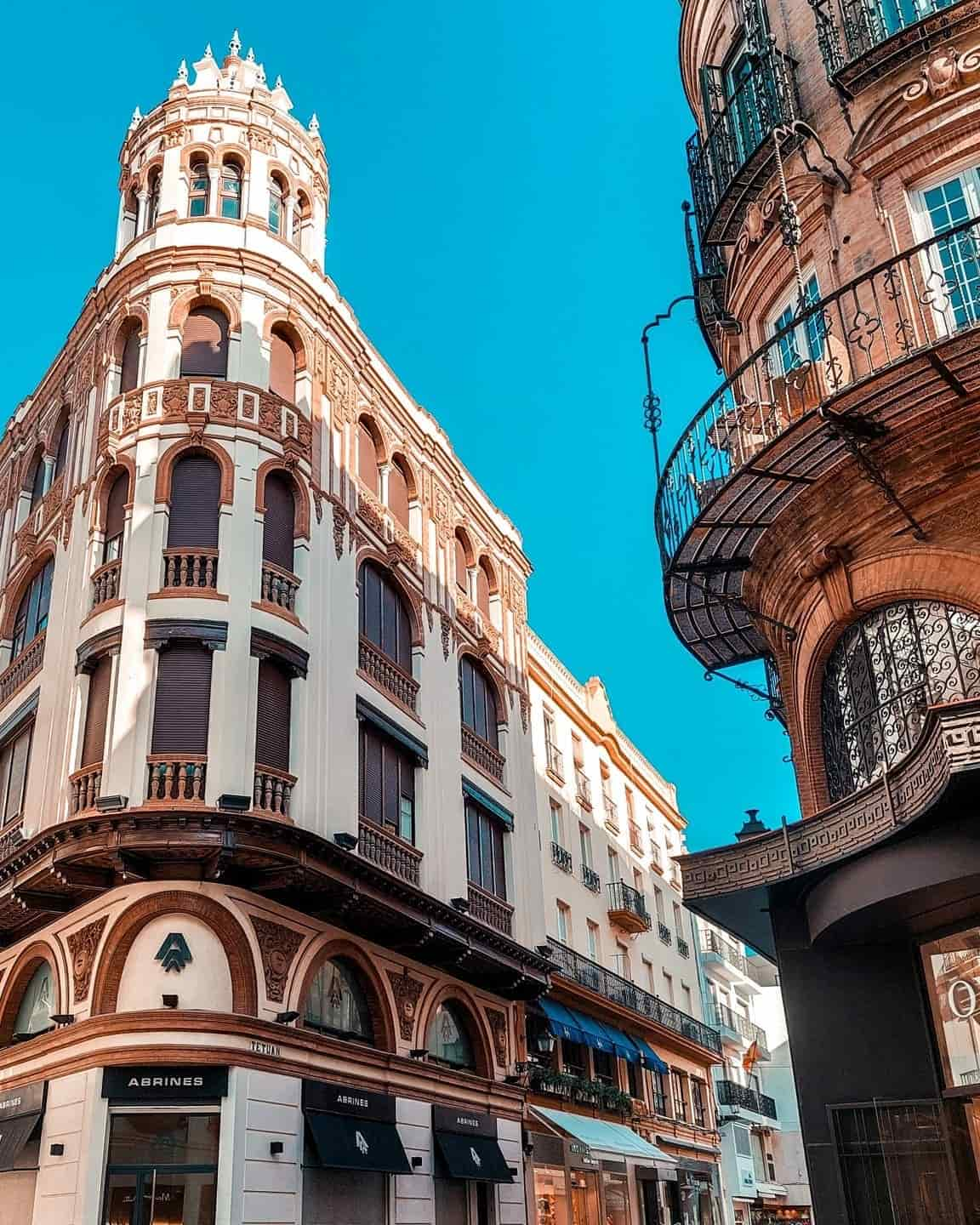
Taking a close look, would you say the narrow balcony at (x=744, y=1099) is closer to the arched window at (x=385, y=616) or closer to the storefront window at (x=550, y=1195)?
the storefront window at (x=550, y=1195)

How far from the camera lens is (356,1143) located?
61.0 ft

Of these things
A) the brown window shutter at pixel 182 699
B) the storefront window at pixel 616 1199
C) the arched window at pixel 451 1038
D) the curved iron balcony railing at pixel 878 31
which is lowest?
the storefront window at pixel 616 1199

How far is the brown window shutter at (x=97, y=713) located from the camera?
65.0 ft

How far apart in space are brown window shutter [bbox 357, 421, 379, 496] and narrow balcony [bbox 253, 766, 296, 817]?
8186 millimetres

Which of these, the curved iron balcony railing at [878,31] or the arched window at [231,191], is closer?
the curved iron balcony railing at [878,31]

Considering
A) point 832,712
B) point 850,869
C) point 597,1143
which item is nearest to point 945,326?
point 832,712

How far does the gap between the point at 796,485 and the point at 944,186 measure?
404 cm

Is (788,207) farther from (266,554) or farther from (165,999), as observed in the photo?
(165,999)

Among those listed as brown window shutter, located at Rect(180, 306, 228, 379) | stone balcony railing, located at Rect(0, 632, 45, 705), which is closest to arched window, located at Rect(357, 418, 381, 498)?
brown window shutter, located at Rect(180, 306, 228, 379)

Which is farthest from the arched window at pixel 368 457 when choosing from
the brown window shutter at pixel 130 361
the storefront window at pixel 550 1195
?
the storefront window at pixel 550 1195

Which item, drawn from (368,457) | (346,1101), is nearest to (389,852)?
(346,1101)

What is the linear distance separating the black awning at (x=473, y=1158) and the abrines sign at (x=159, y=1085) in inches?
242

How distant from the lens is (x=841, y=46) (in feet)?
49.4

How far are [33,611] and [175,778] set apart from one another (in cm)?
837
